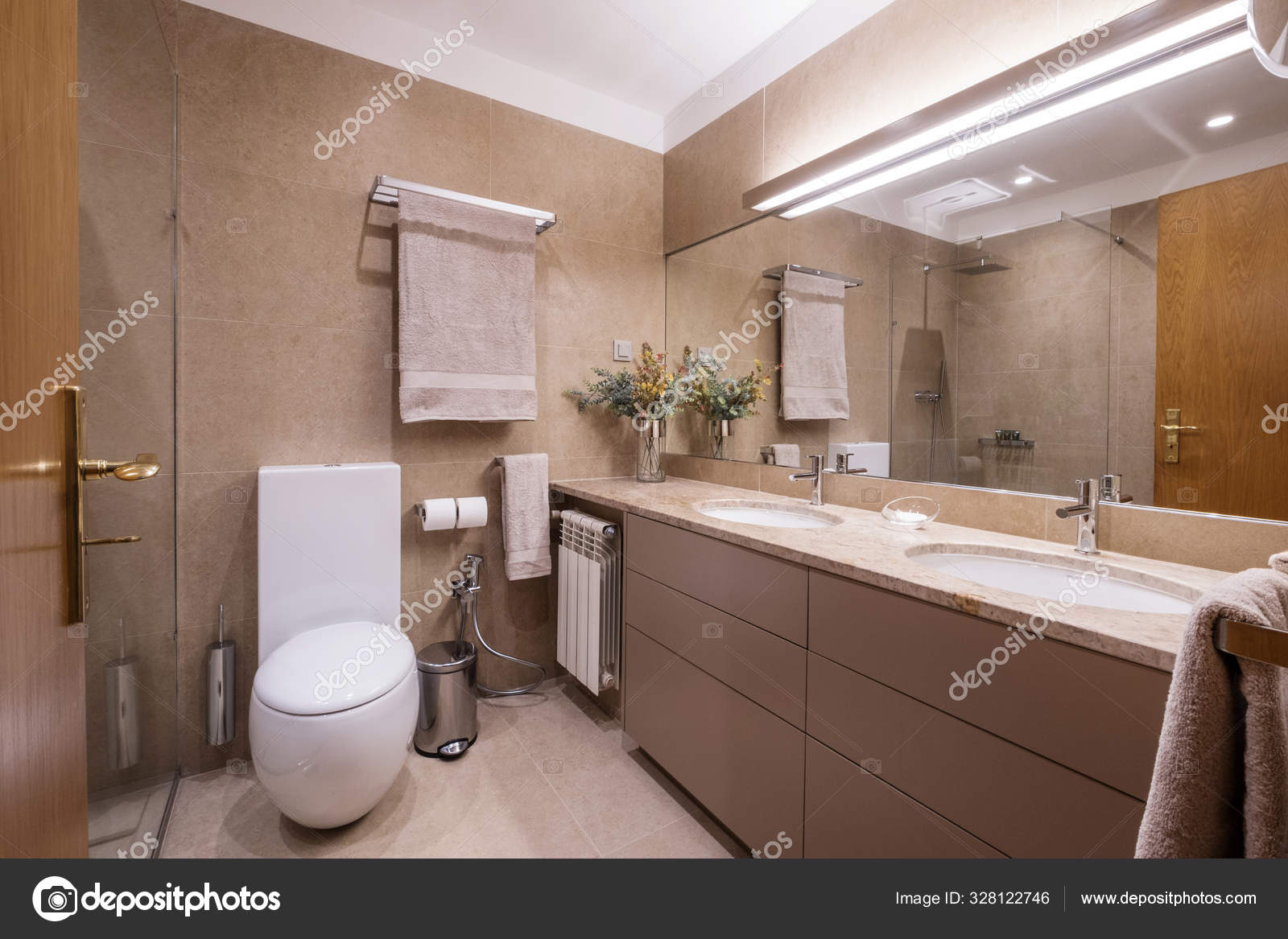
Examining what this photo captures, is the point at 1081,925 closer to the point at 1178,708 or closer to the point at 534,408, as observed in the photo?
the point at 1178,708

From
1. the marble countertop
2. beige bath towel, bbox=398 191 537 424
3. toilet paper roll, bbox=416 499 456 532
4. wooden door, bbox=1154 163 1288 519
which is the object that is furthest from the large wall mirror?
toilet paper roll, bbox=416 499 456 532

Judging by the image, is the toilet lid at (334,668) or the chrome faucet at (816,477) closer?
the toilet lid at (334,668)

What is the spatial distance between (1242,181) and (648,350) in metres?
1.69

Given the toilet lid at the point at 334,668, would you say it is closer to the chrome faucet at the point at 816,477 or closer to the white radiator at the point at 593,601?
the white radiator at the point at 593,601

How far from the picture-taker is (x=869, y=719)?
3.51 ft

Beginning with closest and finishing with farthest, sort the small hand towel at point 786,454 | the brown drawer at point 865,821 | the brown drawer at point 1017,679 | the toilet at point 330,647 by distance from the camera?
the brown drawer at point 1017,679, the brown drawer at point 865,821, the toilet at point 330,647, the small hand towel at point 786,454

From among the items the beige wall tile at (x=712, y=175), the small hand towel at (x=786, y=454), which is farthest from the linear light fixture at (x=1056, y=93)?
the small hand towel at (x=786, y=454)

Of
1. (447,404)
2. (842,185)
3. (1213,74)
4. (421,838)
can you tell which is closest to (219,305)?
(447,404)

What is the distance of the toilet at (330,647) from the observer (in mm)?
1341

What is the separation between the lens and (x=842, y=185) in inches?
69.1

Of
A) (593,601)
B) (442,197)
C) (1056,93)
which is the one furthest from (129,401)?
(1056,93)

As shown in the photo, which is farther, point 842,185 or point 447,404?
point 447,404

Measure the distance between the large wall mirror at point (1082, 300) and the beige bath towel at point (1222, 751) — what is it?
80 centimetres

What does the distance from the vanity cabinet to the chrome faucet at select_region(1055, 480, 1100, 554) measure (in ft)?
1.59
